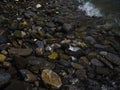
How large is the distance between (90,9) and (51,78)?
397cm

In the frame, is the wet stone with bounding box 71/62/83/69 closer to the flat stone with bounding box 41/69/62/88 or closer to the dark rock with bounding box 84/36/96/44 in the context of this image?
the flat stone with bounding box 41/69/62/88

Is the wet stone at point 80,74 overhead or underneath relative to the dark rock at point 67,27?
underneath

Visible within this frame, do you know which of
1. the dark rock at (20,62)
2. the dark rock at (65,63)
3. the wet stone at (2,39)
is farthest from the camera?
the wet stone at (2,39)

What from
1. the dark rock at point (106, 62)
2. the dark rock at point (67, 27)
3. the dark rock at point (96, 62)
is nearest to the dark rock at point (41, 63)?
the dark rock at point (96, 62)

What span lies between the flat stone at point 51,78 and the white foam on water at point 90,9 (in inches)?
134

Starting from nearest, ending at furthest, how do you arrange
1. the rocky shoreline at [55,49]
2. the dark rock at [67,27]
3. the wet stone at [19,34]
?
the rocky shoreline at [55,49] → the wet stone at [19,34] → the dark rock at [67,27]

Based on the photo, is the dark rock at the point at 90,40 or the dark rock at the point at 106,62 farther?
the dark rock at the point at 90,40

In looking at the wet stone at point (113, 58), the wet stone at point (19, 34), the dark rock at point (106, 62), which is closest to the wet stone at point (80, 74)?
the dark rock at point (106, 62)

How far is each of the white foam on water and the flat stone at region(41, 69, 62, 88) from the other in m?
3.39

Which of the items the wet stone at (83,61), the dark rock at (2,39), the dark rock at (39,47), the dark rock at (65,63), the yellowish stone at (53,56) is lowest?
the wet stone at (83,61)

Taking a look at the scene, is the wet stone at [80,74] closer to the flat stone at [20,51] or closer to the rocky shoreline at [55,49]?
the rocky shoreline at [55,49]

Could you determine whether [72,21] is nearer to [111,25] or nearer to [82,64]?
[111,25]

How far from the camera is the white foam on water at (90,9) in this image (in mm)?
7523

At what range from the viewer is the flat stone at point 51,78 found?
168 inches
